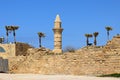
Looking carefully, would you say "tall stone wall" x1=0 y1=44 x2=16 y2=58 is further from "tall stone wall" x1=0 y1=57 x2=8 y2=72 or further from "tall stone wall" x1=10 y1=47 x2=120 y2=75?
"tall stone wall" x1=0 y1=57 x2=8 y2=72

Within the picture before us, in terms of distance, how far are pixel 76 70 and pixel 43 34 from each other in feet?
123

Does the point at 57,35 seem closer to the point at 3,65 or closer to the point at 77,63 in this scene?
the point at 3,65

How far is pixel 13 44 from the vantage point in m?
48.3

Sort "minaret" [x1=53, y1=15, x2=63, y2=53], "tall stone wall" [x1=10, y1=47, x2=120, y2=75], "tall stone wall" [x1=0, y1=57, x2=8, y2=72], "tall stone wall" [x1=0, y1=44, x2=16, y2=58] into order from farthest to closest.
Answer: "tall stone wall" [x1=0, y1=44, x2=16, y2=58] → "minaret" [x1=53, y1=15, x2=63, y2=53] → "tall stone wall" [x1=0, y1=57, x2=8, y2=72] → "tall stone wall" [x1=10, y1=47, x2=120, y2=75]

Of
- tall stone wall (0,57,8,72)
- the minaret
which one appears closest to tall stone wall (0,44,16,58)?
the minaret

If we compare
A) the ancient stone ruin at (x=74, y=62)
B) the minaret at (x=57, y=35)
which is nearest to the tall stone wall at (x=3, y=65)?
the ancient stone ruin at (x=74, y=62)

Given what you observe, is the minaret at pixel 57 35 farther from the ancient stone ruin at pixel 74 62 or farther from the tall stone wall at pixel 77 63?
the tall stone wall at pixel 77 63

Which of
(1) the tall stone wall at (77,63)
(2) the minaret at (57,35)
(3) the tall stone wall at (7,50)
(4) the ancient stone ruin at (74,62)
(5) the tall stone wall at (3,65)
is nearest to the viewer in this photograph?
(1) the tall stone wall at (77,63)

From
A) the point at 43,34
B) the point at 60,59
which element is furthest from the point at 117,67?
the point at 43,34

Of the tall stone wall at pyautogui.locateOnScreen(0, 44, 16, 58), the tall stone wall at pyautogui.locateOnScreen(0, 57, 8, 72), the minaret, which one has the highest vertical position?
the minaret

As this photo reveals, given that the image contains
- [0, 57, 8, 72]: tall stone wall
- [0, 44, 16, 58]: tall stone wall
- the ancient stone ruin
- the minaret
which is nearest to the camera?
the ancient stone ruin

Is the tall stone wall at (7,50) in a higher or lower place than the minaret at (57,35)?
lower

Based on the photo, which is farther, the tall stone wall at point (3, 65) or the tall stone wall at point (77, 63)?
the tall stone wall at point (3, 65)

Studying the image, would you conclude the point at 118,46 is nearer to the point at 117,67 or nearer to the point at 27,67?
the point at 117,67
